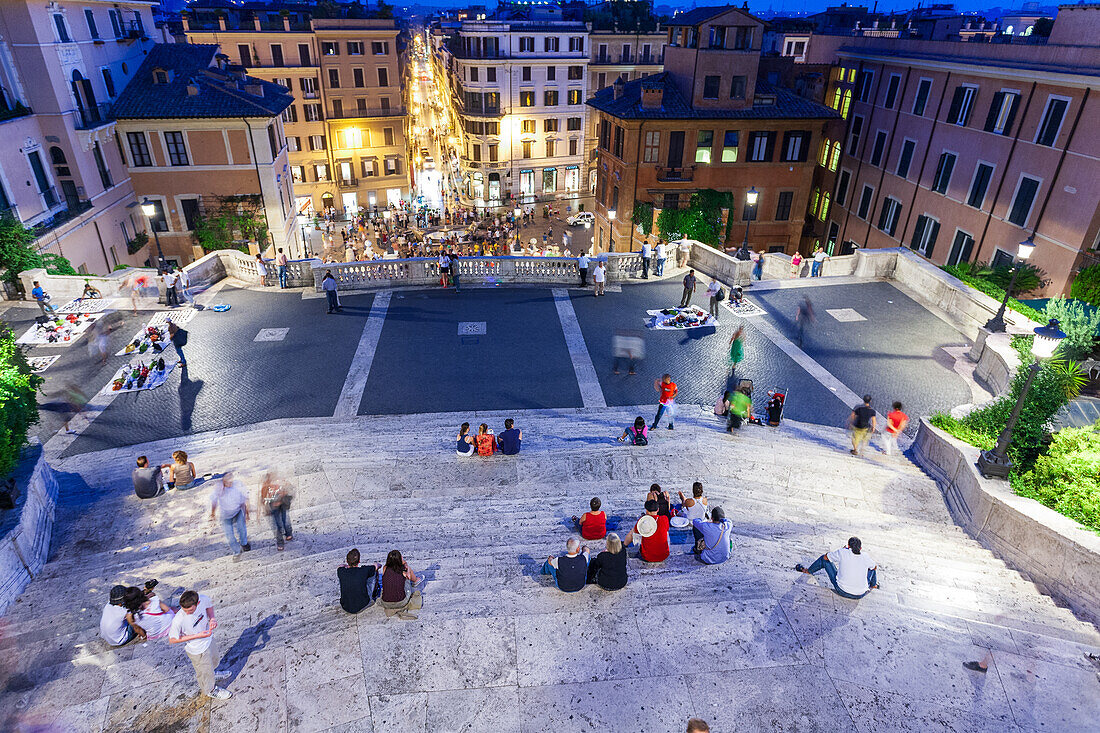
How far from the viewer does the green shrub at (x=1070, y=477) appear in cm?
1044

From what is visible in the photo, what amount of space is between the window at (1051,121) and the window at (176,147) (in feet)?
138

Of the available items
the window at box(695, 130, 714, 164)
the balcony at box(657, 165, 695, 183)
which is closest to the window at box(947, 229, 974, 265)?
the window at box(695, 130, 714, 164)

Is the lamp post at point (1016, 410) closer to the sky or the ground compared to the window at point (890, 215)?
closer to the sky

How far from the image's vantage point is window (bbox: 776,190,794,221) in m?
39.3

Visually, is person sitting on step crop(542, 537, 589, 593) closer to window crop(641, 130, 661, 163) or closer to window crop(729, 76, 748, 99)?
window crop(641, 130, 661, 163)

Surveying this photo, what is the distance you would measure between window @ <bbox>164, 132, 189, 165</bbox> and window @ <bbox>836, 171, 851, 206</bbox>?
40.9m

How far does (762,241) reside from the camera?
40.5 metres

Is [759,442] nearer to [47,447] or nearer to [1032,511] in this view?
[1032,511]

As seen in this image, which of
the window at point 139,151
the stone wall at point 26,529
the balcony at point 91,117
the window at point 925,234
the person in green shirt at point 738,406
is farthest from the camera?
the window at point 139,151

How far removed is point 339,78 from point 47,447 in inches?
1981

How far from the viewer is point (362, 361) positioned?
19.2m

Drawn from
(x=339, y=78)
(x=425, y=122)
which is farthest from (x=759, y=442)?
(x=425, y=122)

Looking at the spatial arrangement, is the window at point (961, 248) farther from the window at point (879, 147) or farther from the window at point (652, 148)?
the window at point (652, 148)

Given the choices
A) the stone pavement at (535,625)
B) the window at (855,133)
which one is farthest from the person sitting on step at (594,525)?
the window at (855,133)
